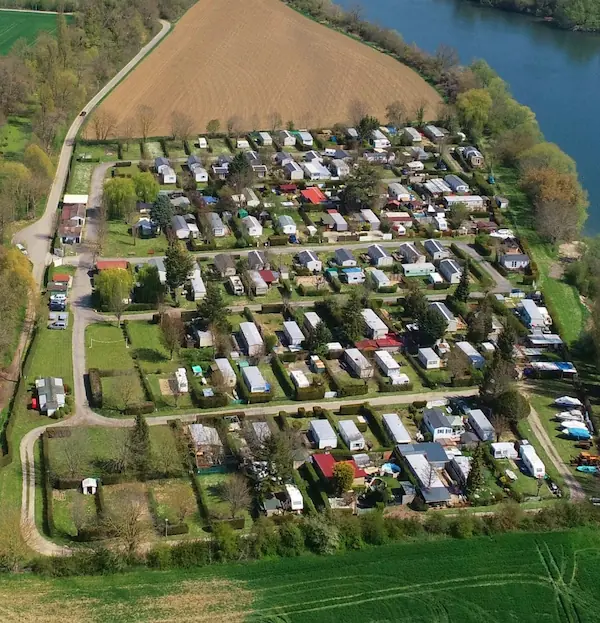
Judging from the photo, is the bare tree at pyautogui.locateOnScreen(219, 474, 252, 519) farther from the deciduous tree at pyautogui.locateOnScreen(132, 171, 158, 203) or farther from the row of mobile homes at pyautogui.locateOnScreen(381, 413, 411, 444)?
the deciduous tree at pyautogui.locateOnScreen(132, 171, 158, 203)

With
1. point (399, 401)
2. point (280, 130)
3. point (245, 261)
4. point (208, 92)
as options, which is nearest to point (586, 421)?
point (399, 401)

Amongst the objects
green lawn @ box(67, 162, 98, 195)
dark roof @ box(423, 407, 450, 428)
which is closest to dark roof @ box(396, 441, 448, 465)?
dark roof @ box(423, 407, 450, 428)

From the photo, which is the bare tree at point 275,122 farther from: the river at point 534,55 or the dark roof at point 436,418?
the dark roof at point 436,418

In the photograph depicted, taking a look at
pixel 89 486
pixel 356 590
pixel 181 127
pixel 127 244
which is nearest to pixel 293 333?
pixel 89 486

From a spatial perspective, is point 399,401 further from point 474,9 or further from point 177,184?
point 474,9

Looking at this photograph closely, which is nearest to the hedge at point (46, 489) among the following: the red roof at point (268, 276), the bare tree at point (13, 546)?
the bare tree at point (13, 546)

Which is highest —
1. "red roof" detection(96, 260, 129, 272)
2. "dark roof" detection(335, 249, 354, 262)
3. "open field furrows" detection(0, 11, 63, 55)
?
"dark roof" detection(335, 249, 354, 262)

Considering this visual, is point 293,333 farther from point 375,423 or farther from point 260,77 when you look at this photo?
point 260,77
